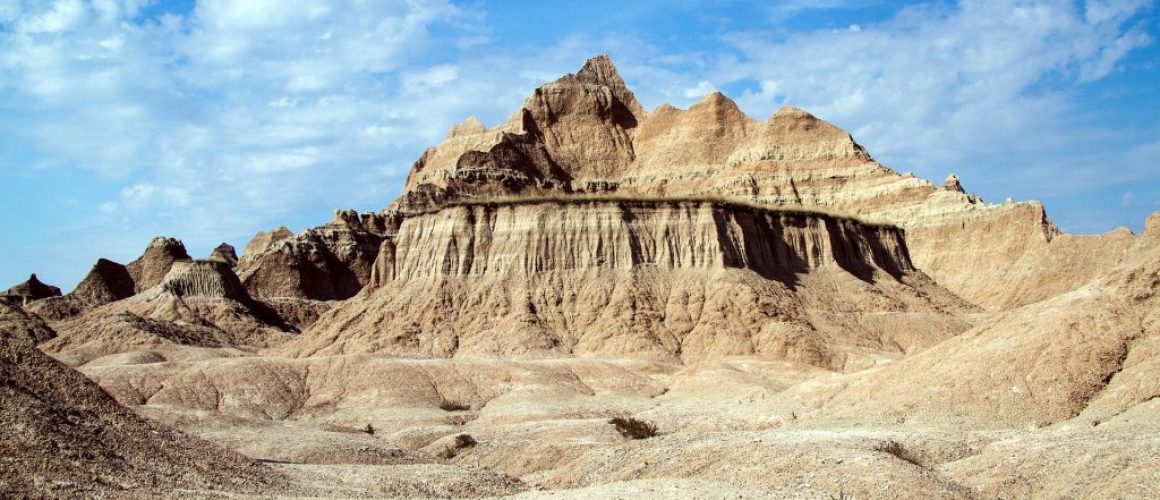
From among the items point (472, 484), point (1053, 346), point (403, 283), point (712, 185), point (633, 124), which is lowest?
point (472, 484)

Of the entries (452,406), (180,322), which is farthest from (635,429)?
(180,322)

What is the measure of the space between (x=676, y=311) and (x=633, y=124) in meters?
59.2

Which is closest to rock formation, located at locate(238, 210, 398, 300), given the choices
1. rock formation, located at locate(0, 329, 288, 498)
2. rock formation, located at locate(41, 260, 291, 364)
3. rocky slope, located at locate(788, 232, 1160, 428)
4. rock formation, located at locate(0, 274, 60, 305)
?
rock formation, located at locate(41, 260, 291, 364)

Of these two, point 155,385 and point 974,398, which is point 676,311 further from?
point 974,398

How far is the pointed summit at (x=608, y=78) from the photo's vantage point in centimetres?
11700

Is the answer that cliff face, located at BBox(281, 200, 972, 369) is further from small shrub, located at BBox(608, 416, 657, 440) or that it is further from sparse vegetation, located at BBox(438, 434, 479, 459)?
sparse vegetation, located at BBox(438, 434, 479, 459)

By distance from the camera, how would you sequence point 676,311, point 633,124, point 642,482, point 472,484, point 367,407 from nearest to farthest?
1. point 642,482
2. point 472,484
3. point 367,407
4. point 676,311
5. point 633,124

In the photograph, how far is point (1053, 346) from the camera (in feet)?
85.9

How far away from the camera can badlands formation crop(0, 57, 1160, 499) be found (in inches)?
776

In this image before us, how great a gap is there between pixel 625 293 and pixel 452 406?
17676 millimetres

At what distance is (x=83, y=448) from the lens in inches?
710

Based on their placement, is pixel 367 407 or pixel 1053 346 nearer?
pixel 1053 346

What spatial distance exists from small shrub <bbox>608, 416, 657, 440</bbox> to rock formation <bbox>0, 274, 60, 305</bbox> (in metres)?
73.7

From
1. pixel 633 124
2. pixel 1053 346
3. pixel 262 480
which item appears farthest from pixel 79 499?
pixel 633 124
